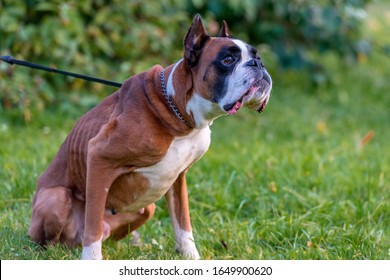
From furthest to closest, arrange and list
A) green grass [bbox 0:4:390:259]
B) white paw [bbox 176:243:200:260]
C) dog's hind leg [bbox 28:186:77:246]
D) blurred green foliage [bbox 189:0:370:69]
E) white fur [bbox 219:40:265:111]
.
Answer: blurred green foliage [bbox 189:0:370:69] → green grass [bbox 0:4:390:259] → white paw [bbox 176:243:200:260] → dog's hind leg [bbox 28:186:77:246] → white fur [bbox 219:40:265:111]

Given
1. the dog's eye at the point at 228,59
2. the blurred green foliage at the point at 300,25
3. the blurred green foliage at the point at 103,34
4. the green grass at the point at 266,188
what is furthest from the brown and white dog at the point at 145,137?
the blurred green foliage at the point at 300,25

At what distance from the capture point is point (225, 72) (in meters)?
3.14

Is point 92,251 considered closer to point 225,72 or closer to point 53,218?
point 53,218

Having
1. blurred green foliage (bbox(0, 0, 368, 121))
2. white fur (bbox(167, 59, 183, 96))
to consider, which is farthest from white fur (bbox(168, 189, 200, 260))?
blurred green foliage (bbox(0, 0, 368, 121))

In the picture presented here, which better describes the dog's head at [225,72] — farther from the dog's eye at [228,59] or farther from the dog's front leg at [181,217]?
the dog's front leg at [181,217]

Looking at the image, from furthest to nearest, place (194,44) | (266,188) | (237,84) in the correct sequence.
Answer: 1. (266,188)
2. (194,44)
3. (237,84)

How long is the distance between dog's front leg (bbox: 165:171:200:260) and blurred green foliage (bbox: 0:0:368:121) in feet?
8.46

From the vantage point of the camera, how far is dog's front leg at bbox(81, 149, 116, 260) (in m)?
3.31

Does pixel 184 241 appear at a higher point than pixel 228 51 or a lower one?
lower

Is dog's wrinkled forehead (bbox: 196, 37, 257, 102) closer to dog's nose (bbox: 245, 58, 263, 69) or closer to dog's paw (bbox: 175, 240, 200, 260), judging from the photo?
dog's nose (bbox: 245, 58, 263, 69)

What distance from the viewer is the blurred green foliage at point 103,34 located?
6152 millimetres

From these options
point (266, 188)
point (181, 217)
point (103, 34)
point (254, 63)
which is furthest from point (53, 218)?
point (103, 34)

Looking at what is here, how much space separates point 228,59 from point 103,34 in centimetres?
364

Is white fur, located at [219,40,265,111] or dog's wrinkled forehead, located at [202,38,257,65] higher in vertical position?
dog's wrinkled forehead, located at [202,38,257,65]
